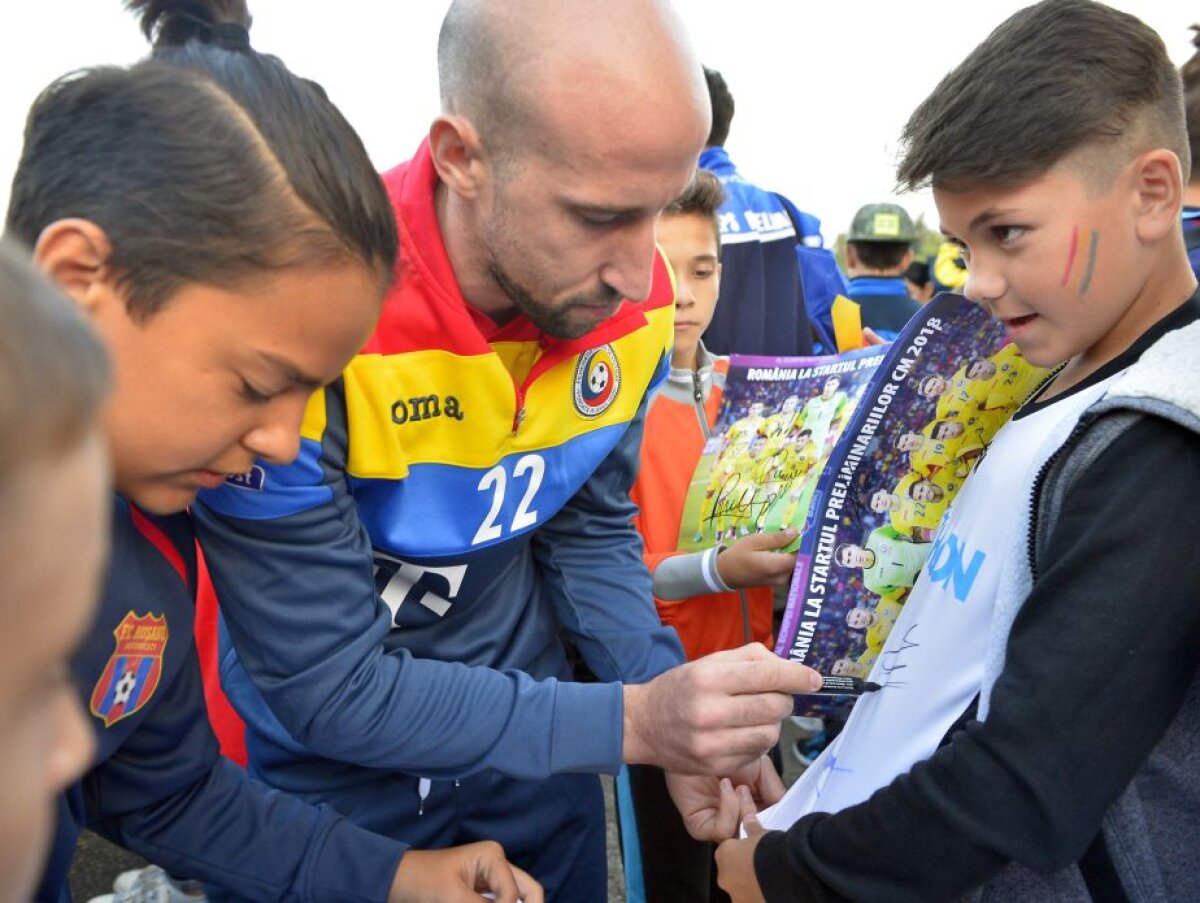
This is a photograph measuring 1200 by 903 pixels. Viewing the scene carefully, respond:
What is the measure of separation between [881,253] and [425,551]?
15.0 ft

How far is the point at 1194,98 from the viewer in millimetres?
2244

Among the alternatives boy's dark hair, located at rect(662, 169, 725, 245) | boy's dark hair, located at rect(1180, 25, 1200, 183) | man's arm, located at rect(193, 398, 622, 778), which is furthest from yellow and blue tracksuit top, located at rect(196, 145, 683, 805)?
boy's dark hair, located at rect(1180, 25, 1200, 183)

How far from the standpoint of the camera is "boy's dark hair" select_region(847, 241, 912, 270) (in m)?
5.42

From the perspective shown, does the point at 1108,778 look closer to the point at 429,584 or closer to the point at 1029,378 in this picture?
the point at 1029,378

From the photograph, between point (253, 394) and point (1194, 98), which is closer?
point (253, 394)

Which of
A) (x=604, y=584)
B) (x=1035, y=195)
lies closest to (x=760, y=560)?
(x=604, y=584)

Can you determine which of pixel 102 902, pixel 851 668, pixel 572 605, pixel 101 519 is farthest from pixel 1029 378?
pixel 102 902

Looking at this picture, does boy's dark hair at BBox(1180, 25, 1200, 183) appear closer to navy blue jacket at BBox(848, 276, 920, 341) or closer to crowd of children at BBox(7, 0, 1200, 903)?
crowd of children at BBox(7, 0, 1200, 903)

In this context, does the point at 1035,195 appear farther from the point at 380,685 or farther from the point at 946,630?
the point at 380,685

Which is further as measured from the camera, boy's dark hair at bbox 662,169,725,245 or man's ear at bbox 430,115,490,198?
boy's dark hair at bbox 662,169,725,245

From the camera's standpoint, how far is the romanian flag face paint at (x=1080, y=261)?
1248 millimetres

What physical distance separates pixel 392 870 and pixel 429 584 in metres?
0.40

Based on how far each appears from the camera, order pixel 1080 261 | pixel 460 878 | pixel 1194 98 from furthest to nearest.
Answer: pixel 1194 98
pixel 460 878
pixel 1080 261

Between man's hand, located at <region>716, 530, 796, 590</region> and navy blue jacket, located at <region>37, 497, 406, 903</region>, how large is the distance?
0.83 meters
